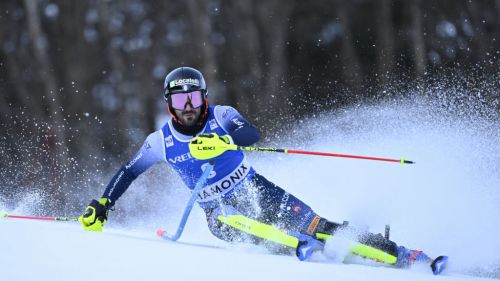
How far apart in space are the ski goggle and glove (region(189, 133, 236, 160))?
0.37m

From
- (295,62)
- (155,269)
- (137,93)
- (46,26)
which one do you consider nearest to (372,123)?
(155,269)

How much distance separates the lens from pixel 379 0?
16734mm

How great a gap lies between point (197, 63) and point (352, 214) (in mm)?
11410

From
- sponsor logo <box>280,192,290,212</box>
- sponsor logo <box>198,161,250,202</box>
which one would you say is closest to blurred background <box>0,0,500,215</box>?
sponsor logo <box>198,161,250,202</box>

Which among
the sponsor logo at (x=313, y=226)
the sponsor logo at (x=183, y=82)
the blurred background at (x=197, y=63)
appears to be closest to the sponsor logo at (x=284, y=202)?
the sponsor logo at (x=313, y=226)

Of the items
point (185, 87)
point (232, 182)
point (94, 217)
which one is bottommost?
point (94, 217)

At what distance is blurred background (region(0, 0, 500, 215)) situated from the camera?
48.6ft

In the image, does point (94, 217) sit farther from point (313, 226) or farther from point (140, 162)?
point (313, 226)

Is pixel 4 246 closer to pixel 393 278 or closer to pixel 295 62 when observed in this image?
pixel 393 278

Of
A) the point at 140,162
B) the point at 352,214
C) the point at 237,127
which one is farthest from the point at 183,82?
the point at 352,214

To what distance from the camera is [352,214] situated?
5523 mm

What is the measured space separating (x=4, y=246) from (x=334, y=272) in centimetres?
160

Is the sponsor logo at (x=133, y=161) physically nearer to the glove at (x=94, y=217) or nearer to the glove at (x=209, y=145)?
the glove at (x=94, y=217)

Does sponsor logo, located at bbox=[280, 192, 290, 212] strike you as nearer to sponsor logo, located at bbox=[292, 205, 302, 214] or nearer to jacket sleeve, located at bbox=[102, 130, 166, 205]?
sponsor logo, located at bbox=[292, 205, 302, 214]
